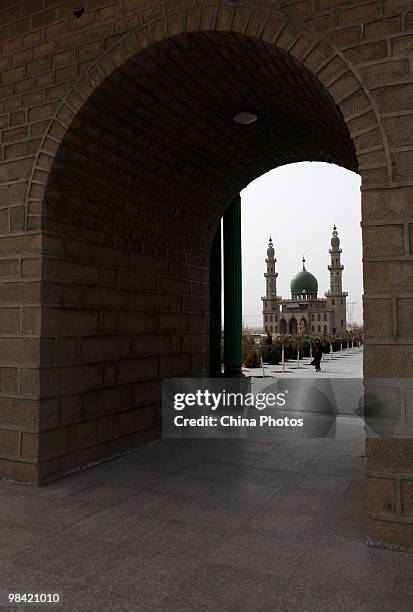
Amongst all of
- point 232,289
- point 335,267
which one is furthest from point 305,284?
point 232,289

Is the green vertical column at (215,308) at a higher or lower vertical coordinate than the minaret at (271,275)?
lower

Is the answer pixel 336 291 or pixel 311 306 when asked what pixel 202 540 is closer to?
pixel 311 306

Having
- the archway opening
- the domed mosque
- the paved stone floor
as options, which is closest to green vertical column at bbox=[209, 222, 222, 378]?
the archway opening

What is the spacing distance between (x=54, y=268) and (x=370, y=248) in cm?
375

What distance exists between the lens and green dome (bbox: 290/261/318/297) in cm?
9212

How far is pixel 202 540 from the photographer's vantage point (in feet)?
14.3

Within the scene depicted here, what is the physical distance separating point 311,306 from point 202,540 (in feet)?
292

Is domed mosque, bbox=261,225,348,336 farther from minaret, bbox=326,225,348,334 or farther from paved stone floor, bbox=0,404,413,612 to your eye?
paved stone floor, bbox=0,404,413,612

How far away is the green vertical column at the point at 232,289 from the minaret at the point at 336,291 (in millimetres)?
85498

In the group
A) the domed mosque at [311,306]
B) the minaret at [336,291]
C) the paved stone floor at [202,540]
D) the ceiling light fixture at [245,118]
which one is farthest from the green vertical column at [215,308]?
the minaret at [336,291]

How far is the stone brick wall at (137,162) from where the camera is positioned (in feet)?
14.3

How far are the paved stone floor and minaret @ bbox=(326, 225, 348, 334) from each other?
90.3 meters

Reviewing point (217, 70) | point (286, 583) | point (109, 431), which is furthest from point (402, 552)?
point (217, 70)

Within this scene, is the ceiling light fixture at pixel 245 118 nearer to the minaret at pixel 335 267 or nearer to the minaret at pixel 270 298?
the minaret at pixel 335 267
